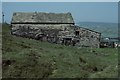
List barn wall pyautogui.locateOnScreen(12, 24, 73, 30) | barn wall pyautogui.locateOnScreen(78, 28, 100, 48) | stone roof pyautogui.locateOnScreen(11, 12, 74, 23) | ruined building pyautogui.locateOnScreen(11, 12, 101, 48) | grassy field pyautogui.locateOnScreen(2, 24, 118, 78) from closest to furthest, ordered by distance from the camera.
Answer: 1. grassy field pyautogui.locateOnScreen(2, 24, 118, 78)
2. barn wall pyautogui.locateOnScreen(78, 28, 100, 48)
3. ruined building pyautogui.locateOnScreen(11, 12, 101, 48)
4. barn wall pyautogui.locateOnScreen(12, 24, 73, 30)
5. stone roof pyautogui.locateOnScreen(11, 12, 74, 23)

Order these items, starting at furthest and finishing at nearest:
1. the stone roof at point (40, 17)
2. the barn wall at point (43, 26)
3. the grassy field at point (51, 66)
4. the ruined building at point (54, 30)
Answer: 1. the stone roof at point (40, 17)
2. the barn wall at point (43, 26)
3. the ruined building at point (54, 30)
4. the grassy field at point (51, 66)

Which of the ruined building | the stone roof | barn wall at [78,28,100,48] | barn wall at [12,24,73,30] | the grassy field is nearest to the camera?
the grassy field

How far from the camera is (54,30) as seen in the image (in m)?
53.2

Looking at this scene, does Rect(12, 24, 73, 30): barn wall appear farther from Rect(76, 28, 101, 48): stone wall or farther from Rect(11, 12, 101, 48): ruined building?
Rect(76, 28, 101, 48): stone wall

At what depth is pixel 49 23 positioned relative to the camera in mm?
54188

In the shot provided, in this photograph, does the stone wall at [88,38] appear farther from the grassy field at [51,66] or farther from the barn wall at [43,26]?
the grassy field at [51,66]

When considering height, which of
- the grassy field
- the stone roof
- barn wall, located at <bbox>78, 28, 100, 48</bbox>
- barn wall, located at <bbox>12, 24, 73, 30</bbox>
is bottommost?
the grassy field

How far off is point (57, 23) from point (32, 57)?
26912 mm

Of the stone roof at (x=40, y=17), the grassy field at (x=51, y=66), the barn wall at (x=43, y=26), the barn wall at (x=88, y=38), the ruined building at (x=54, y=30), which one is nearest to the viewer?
the grassy field at (x=51, y=66)

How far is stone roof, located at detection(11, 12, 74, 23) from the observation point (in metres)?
54.2

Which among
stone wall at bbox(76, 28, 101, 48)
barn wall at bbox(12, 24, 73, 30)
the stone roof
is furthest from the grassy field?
the stone roof

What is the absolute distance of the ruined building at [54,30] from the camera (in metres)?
51.9

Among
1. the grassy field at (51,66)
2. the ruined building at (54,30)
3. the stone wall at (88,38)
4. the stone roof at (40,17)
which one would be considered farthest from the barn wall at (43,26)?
the grassy field at (51,66)

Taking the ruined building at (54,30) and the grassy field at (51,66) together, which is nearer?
the grassy field at (51,66)
